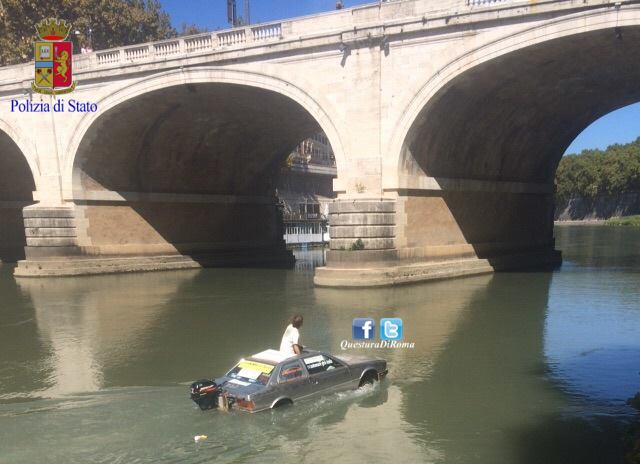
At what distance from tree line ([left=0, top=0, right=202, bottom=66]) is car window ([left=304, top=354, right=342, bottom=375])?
3603 cm

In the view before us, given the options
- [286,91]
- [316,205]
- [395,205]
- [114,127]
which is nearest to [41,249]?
[114,127]

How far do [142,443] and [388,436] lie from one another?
352 cm

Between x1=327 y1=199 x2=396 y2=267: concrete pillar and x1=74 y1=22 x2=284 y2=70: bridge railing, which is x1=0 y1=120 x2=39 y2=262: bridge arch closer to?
x1=74 y1=22 x2=284 y2=70: bridge railing

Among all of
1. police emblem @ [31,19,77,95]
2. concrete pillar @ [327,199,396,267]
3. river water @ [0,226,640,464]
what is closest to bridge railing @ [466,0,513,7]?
concrete pillar @ [327,199,396,267]

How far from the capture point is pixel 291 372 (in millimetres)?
9805

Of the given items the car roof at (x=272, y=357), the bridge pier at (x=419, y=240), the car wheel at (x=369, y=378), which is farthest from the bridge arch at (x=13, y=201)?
the car wheel at (x=369, y=378)

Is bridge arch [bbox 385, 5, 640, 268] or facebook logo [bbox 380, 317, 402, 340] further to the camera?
bridge arch [bbox 385, 5, 640, 268]

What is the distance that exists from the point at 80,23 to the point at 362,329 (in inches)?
1516

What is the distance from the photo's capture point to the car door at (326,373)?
33.0 feet

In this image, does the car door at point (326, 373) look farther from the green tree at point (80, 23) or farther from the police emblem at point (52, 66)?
the green tree at point (80, 23)

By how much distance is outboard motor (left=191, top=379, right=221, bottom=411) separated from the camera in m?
9.21

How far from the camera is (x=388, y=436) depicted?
8.73 meters

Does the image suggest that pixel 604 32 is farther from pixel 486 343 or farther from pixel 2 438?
pixel 2 438

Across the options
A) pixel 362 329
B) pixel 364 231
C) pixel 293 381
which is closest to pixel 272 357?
pixel 293 381
